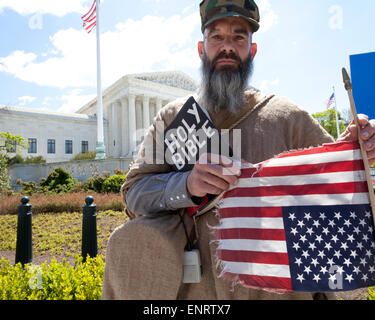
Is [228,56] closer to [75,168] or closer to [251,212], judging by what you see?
[251,212]

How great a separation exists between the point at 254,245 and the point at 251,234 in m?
0.06

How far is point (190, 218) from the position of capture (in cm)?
156

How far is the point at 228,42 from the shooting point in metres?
1.74

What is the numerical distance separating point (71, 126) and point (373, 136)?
46793 mm

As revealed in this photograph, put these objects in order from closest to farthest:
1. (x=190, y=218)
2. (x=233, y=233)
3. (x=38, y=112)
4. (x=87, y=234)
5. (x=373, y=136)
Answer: (x=373, y=136) < (x=233, y=233) < (x=190, y=218) < (x=87, y=234) < (x=38, y=112)

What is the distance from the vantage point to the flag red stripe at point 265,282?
1315mm

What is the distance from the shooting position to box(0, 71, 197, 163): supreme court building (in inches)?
1564

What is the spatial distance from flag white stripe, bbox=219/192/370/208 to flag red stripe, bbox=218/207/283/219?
0.02 m

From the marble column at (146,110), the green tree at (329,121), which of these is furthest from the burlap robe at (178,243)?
the green tree at (329,121)

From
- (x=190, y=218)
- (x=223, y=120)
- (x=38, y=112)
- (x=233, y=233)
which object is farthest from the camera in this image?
(x=38, y=112)

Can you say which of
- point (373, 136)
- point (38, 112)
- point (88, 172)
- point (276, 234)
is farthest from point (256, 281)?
point (38, 112)

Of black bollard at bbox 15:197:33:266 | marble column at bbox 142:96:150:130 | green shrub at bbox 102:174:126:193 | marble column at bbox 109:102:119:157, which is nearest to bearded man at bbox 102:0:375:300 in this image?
black bollard at bbox 15:197:33:266

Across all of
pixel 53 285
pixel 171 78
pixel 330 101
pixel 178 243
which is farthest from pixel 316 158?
pixel 171 78
